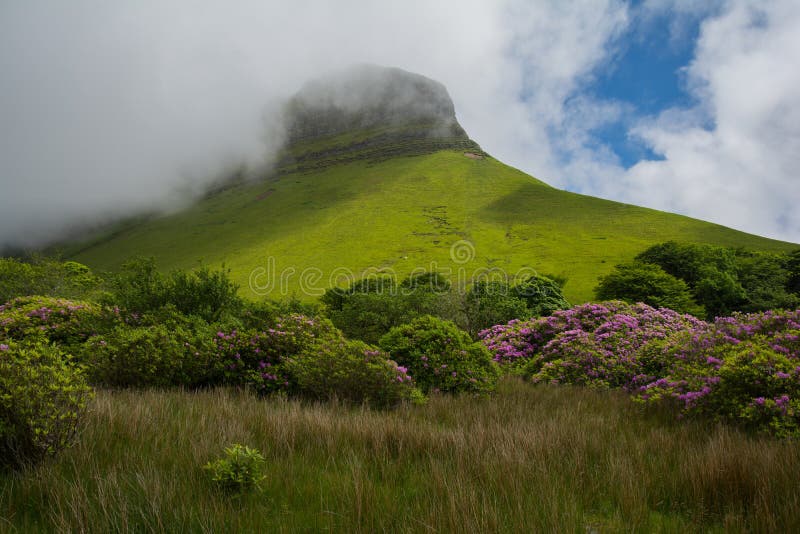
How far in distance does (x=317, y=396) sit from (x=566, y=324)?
354 inches

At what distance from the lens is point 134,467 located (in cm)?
312

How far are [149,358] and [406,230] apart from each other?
72129mm

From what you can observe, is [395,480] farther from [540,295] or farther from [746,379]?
[540,295]

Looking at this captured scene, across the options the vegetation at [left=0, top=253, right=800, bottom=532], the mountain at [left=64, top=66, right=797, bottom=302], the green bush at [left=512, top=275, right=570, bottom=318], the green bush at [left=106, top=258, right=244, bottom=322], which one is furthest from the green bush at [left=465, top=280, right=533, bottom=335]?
the mountain at [left=64, top=66, right=797, bottom=302]

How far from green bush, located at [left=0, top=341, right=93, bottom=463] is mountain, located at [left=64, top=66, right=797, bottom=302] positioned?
52.9 meters

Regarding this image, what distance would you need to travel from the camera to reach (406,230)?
78438mm

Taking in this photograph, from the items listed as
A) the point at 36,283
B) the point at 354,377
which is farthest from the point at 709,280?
the point at 36,283

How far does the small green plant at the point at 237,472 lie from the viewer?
9.23 feet

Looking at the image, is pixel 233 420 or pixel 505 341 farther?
pixel 505 341

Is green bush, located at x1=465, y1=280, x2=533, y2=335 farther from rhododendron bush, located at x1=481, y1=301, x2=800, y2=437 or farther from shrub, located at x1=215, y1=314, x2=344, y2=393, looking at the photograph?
shrub, located at x1=215, y1=314, x2=344, y2=393

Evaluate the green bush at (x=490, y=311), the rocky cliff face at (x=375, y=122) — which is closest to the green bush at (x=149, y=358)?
the green bush at (x=490, y=311)

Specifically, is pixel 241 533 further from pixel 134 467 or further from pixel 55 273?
pixel 55 273

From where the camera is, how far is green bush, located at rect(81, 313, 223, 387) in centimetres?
705

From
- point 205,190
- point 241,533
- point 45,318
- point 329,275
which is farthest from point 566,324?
point 205,190
